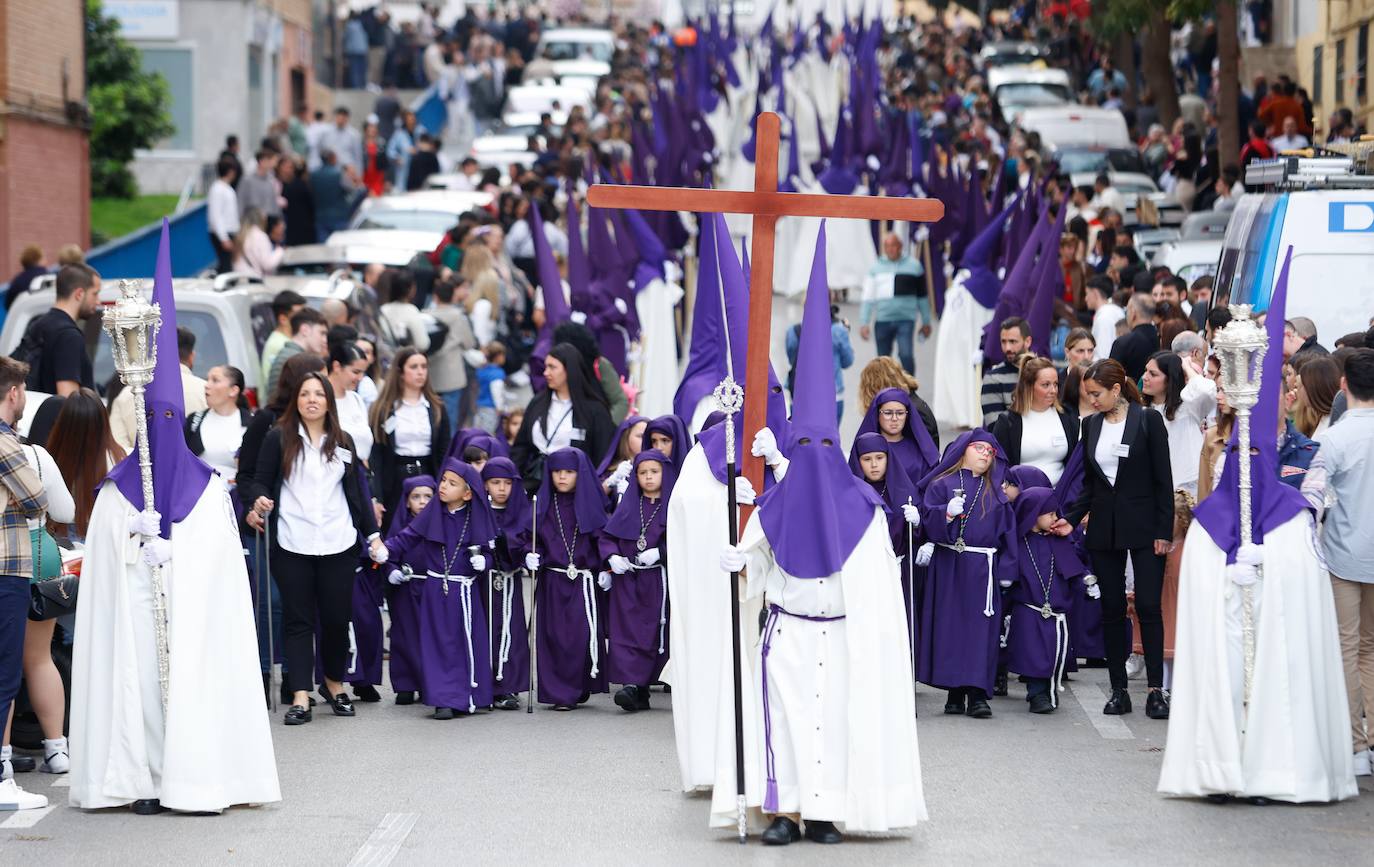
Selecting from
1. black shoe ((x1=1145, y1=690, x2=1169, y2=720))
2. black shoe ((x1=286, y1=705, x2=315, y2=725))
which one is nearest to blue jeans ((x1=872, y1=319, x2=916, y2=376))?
black shoe ((x1=1145, y1=690, x2=1169, y2=720))

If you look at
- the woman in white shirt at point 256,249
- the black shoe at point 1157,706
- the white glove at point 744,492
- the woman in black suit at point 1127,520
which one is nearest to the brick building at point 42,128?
the woman in white shirt at point 256,249

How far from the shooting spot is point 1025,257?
18.0m

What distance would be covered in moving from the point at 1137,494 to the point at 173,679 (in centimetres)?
517

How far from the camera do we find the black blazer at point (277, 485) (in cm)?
1186

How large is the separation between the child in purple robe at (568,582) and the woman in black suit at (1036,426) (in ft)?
7.69

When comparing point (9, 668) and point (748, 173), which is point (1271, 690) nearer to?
point (9, 668)

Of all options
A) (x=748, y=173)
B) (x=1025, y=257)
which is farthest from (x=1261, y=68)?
(x=1025, y=257)

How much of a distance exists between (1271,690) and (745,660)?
2227 mm

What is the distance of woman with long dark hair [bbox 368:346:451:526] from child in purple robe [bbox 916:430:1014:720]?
3390 millimetres

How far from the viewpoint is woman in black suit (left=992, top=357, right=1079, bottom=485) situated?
12.9 metres

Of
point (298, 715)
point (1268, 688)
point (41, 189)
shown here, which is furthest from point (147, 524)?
point (41, 189)

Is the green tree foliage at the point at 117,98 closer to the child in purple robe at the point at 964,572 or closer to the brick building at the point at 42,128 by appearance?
the brick building at the point at 42,128

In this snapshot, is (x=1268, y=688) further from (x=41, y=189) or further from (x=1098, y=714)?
(x=41, y=189)

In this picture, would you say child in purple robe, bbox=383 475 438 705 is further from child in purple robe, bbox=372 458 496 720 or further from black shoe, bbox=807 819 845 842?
black shoe, bbox=807 819 845 842
